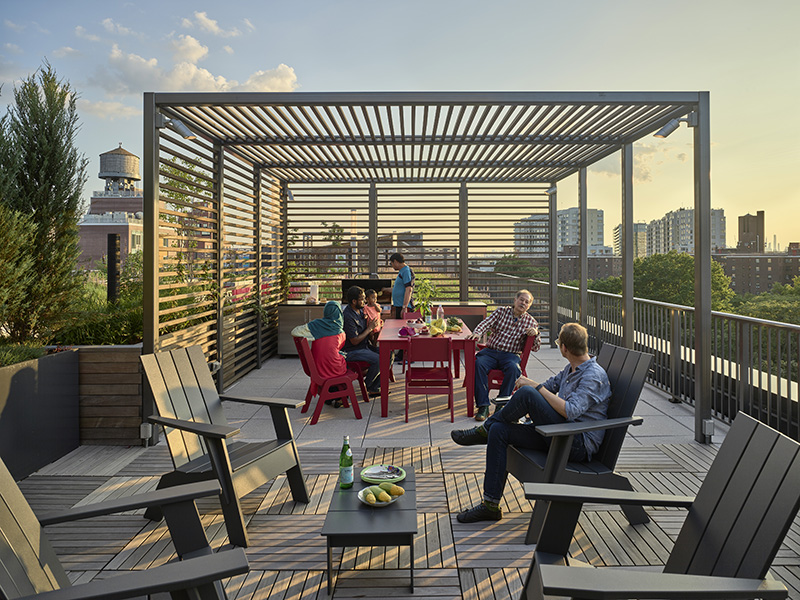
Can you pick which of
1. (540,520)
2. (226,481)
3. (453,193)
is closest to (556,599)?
(540,520)

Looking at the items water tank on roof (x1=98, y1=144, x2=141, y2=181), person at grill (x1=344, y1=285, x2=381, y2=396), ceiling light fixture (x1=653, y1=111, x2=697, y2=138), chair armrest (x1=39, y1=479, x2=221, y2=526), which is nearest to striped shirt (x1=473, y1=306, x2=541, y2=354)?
person at grill (x1=344, y1=285, x2=381, y2=396)

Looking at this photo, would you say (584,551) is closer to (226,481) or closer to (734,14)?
(226,481)

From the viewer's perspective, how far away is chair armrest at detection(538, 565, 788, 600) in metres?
1.50

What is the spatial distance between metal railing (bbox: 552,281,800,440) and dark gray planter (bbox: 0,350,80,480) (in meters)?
5.77

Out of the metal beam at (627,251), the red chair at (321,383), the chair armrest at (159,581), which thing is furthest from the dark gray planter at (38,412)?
the metal beam at (627,251)

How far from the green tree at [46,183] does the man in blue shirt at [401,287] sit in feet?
14.2

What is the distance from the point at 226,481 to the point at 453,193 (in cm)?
861

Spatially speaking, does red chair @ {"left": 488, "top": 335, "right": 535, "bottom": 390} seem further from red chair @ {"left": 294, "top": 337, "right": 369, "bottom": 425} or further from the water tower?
the water tower

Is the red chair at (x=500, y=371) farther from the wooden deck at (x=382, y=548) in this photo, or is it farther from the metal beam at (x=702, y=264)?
the metal beam at (x=702, y=264)

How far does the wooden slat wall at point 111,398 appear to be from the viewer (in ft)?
16.3

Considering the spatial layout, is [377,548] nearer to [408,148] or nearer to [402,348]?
[402,348]

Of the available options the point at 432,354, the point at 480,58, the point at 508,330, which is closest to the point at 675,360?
the point at 508,330

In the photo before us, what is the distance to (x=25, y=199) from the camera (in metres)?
5.34

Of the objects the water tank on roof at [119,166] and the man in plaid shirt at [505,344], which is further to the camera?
the water tank on roof at [119,166]
